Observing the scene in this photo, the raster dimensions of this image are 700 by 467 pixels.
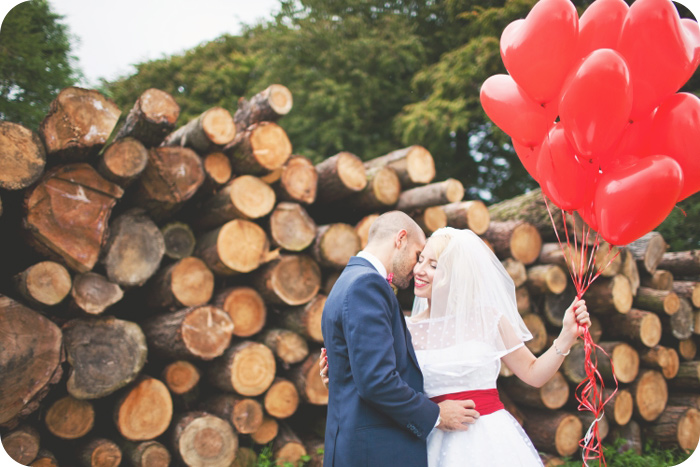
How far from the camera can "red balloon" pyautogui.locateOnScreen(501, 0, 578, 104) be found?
209 centimetres

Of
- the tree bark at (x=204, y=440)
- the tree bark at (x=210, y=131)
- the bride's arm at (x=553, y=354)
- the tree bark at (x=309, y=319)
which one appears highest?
the tree bark at (x=210, y=131)

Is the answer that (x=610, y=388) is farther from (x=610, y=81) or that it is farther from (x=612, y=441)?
(x=610, y=81)

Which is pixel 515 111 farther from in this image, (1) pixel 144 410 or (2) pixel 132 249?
(1) pixel 144 410

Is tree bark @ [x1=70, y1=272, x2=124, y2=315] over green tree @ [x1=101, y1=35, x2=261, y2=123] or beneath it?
beneath

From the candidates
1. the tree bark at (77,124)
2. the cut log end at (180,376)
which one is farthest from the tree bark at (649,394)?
the tree bark at (77,124)

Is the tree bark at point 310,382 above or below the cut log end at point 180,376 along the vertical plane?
below

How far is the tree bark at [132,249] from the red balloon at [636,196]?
2779mm

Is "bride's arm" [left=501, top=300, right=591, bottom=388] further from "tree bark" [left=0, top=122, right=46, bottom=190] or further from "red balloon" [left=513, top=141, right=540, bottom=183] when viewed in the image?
"tree bark" [left=0, top=122, right=46, bottom=190]

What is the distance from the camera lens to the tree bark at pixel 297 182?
396 cm

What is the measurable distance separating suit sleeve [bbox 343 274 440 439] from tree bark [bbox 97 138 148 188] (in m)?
1.99

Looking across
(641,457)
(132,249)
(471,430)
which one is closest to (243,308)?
(132,249)

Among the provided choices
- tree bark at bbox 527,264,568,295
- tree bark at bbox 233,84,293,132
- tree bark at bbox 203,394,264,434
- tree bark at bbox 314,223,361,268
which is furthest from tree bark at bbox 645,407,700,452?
tree bark at bbox 233,84,293,132

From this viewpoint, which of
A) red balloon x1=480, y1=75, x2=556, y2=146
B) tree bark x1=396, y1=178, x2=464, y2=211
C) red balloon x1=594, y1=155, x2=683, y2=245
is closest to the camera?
red balloon x1=594, y1=155, x2=683, y2=245

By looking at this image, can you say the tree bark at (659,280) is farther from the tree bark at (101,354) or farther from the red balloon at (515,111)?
the tree bark at (101,354)
